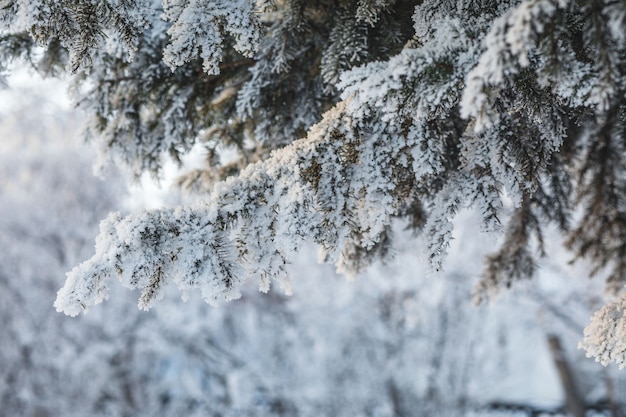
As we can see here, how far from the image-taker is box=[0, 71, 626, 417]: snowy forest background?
27.8ft

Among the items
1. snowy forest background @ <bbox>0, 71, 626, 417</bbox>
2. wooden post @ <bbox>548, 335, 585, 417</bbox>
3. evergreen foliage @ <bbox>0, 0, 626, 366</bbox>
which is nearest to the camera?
evergreen foliage @ <bbox>0, 0, 626, 366</bbox>

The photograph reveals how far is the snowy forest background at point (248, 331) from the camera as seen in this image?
847cm

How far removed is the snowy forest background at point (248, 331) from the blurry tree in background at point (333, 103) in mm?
5955

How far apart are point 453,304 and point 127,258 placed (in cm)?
795

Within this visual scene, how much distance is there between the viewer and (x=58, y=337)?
9.42 m

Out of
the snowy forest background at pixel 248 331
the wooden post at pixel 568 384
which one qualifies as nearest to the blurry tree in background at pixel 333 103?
the snowy forest background at pixel 248 331

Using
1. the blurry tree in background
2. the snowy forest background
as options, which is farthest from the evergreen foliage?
the snowy forest background

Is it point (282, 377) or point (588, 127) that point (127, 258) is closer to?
point (588, 127)

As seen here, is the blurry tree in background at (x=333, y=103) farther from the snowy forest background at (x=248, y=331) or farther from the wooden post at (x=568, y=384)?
the wooden post at (x=568, y=384)

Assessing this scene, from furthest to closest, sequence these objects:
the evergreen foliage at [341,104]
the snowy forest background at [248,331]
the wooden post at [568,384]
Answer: the wooden post at [568,384] < the snowy forest background at [248,331] < the evergreen foliage at [341,104]

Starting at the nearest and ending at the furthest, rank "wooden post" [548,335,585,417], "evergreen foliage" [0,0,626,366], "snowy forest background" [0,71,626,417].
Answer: "evergreen foliage" [0,0,626,366] → "snowy forest background" [0,71,626,417] → "wooden post" [548,335,585,417]

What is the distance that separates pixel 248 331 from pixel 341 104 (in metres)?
10.2

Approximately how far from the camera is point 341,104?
1.50 metres

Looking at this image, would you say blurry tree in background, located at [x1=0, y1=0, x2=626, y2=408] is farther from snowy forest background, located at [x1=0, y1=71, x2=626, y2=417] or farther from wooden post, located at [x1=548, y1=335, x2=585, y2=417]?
wooden post, located at [x1=548, y1=335, x2=585, y2=417]
